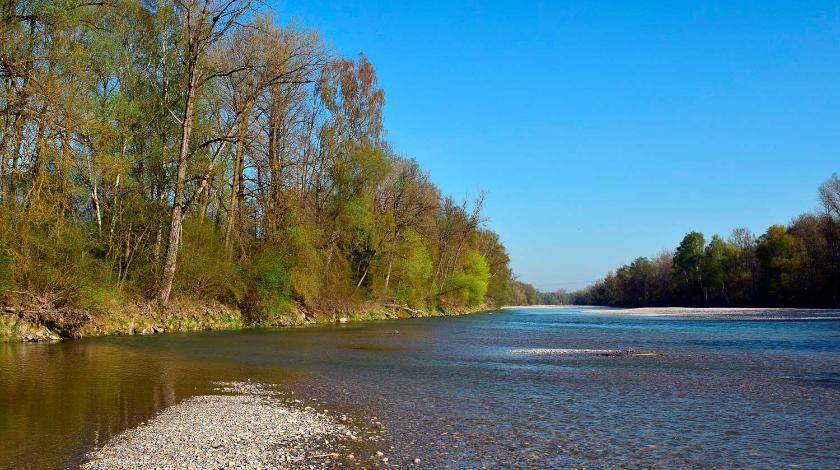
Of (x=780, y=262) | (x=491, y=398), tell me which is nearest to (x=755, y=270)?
Result: (x=780, y=262)

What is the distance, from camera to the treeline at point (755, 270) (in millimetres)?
83562

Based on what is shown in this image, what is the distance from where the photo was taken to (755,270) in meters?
111

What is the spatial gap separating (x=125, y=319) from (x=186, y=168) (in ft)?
28.5

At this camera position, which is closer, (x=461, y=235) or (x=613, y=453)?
(x=613, y=453)

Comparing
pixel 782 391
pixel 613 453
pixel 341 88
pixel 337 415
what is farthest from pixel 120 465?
pixel 341 88

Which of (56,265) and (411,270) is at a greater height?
(411,270)

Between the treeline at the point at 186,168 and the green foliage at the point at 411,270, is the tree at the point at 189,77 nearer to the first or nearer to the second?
the treeline at the point at 186,168

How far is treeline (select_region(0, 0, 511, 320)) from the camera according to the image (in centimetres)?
2089

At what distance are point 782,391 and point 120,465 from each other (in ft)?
42.8

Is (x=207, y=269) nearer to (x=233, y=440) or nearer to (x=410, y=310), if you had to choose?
(x=233, y=440)

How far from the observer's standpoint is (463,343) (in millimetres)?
28031

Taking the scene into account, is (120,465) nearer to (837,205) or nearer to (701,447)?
(701,447)

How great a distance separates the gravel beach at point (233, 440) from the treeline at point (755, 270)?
293ft

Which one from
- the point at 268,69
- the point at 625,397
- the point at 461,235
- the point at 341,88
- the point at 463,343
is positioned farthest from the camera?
the point at 461,235
